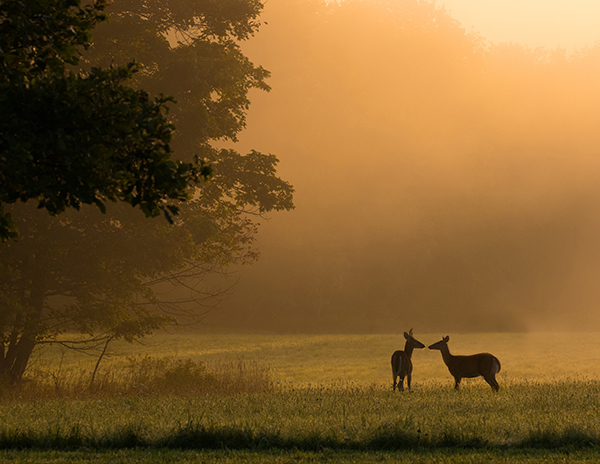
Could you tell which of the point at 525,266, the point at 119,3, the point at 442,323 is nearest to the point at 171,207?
the point at 119,3

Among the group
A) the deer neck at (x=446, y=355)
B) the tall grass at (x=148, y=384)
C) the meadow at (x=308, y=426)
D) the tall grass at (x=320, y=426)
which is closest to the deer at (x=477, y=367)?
the deer neck at (x=446, y=355)

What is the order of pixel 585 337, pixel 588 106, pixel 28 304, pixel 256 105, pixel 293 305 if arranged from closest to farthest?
pixel 28 304 → pixel 585 337 → pixel 293 305 → pixel 256 105 → pixel 588 106

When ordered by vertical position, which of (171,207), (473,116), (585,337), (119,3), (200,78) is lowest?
(585,337)

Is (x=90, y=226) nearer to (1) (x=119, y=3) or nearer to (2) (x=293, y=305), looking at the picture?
(1) (x=119, y=3)

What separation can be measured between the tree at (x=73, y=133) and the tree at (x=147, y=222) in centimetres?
938

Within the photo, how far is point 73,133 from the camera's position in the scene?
601 cm

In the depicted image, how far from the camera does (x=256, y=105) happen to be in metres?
57.3

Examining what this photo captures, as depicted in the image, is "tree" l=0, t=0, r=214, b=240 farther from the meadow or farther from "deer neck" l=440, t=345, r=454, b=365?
"deer neck" l=440, t=345, r=454, b=365

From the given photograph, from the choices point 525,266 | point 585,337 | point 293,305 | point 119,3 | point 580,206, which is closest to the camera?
point 119,3

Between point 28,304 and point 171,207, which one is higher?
point 171,207

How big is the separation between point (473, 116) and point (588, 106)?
13.8 metres

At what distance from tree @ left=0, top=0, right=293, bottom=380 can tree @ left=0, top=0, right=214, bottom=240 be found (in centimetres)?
938

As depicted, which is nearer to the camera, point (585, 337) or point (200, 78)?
point (200, 78)

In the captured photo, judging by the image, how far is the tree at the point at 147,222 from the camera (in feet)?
51.7
